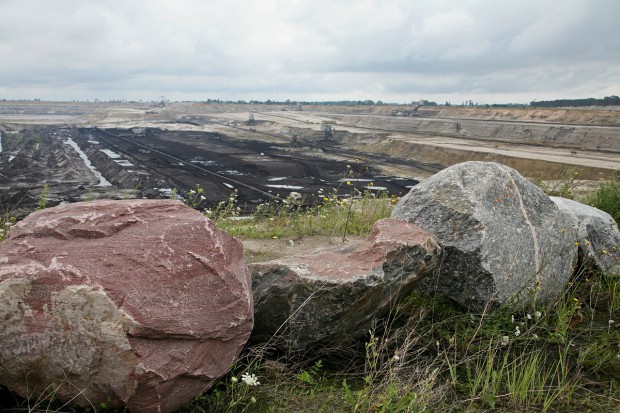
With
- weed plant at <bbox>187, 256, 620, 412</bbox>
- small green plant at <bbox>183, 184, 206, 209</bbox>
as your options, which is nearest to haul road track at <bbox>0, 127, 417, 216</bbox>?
small green plant at <bbox>183, 184, 206, 209</bbox>

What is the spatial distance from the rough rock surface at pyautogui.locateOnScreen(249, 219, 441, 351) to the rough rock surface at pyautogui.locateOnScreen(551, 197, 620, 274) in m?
2.16

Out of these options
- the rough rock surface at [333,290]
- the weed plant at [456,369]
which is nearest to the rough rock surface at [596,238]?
the weed plant at [456,369]

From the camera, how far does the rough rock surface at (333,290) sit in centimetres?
338

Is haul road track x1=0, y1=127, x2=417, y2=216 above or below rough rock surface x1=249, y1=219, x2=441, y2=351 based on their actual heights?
below

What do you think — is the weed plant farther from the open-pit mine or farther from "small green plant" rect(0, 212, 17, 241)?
the open-pit mine

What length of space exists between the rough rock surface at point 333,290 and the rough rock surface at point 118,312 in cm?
54

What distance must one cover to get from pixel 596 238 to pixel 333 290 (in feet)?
11.4

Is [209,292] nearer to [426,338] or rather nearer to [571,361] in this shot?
[426,338]

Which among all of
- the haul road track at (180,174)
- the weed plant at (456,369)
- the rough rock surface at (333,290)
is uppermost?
the rough rock surface at (333,290)

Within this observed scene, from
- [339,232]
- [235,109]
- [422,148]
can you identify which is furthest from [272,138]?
[235,109]

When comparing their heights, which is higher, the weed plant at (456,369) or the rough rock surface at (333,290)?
the rough rock surface at (333,290)

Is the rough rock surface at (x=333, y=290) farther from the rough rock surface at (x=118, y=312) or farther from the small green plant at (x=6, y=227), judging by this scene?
the small green plant at (x=6, y=227)

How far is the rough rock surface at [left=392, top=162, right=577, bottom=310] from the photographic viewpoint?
12.9 ft

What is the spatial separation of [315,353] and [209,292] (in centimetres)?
114
